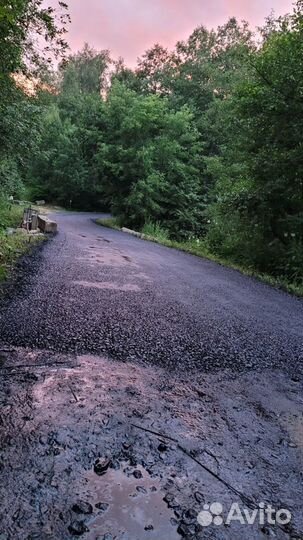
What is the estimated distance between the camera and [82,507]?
1572 millimetres

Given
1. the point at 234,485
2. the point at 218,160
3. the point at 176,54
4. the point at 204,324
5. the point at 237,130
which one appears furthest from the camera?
the point at 176,54

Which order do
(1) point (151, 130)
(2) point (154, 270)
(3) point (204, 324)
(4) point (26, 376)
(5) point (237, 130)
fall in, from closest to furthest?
(4) point (26, 376), (3) point (204, 324), (2) point (154, 270), (5) point (237, 130), (1) point (151, 130)

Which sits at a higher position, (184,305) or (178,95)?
(178,95)

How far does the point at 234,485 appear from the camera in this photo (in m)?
1.78

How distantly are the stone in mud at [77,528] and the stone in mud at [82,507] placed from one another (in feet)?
0.17

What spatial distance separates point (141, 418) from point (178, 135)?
20.8 m

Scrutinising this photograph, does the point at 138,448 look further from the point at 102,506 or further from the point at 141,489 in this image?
Result: the point at 102,506

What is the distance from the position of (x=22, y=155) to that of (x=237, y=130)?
5.68 meters

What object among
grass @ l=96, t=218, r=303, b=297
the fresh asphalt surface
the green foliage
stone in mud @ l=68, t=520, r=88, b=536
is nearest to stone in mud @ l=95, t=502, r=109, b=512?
stone in mud @ l=68, t=520, r=88, b=536

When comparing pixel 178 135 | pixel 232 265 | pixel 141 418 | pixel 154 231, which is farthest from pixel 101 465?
pixel 178 135

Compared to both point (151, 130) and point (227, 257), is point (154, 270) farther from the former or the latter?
point (151, 130)

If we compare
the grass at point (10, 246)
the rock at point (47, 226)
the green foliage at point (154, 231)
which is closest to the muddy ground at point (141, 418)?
the grass at point (10, 246)

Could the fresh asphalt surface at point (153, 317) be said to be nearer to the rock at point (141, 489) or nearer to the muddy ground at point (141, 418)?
the muddy ground at point (141, 418)

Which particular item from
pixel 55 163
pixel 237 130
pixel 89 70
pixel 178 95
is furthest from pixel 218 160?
pixel 89 70
